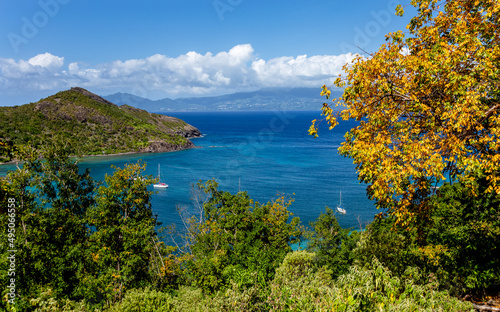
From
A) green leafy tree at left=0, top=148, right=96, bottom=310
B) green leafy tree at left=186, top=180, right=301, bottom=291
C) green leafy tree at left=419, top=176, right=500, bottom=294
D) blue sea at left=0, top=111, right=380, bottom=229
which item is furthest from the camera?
blue sea at left=0, top=111, right=380, bottom=229

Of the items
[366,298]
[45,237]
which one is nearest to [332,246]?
[366,298]

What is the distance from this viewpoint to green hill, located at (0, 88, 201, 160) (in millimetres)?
113613

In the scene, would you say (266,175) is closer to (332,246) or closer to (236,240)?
(332,246)

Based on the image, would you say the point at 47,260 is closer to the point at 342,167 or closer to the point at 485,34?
the point at 485,34

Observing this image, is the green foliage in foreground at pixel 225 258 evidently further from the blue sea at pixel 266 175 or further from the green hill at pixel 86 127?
the green hill at pixel 86 127

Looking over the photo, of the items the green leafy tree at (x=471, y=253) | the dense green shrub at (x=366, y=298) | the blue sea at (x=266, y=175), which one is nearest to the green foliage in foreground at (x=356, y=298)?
the dense green shrub at (x=366, y=298)

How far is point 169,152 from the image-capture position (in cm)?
12194

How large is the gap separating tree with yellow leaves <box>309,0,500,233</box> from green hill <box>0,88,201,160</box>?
113 m

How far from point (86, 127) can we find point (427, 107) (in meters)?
148

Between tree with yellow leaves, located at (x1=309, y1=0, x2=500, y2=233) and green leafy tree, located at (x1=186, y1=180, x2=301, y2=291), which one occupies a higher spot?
tree with yellow leaves, located at (x1=309, y1=0, x2=500, y2=233)

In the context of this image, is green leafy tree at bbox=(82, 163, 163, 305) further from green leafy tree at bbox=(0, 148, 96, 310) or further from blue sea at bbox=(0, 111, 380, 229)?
blue sea at bbox=(0, 111, 380, 229)

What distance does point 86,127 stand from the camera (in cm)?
13350

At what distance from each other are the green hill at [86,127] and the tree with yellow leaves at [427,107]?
372 ft

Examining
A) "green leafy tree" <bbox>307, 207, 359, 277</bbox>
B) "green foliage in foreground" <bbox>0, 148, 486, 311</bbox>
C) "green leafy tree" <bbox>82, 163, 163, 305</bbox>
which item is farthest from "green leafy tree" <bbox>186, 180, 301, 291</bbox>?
"green leafy tree" <bbox>82, 163, 163, 305</bbox>
